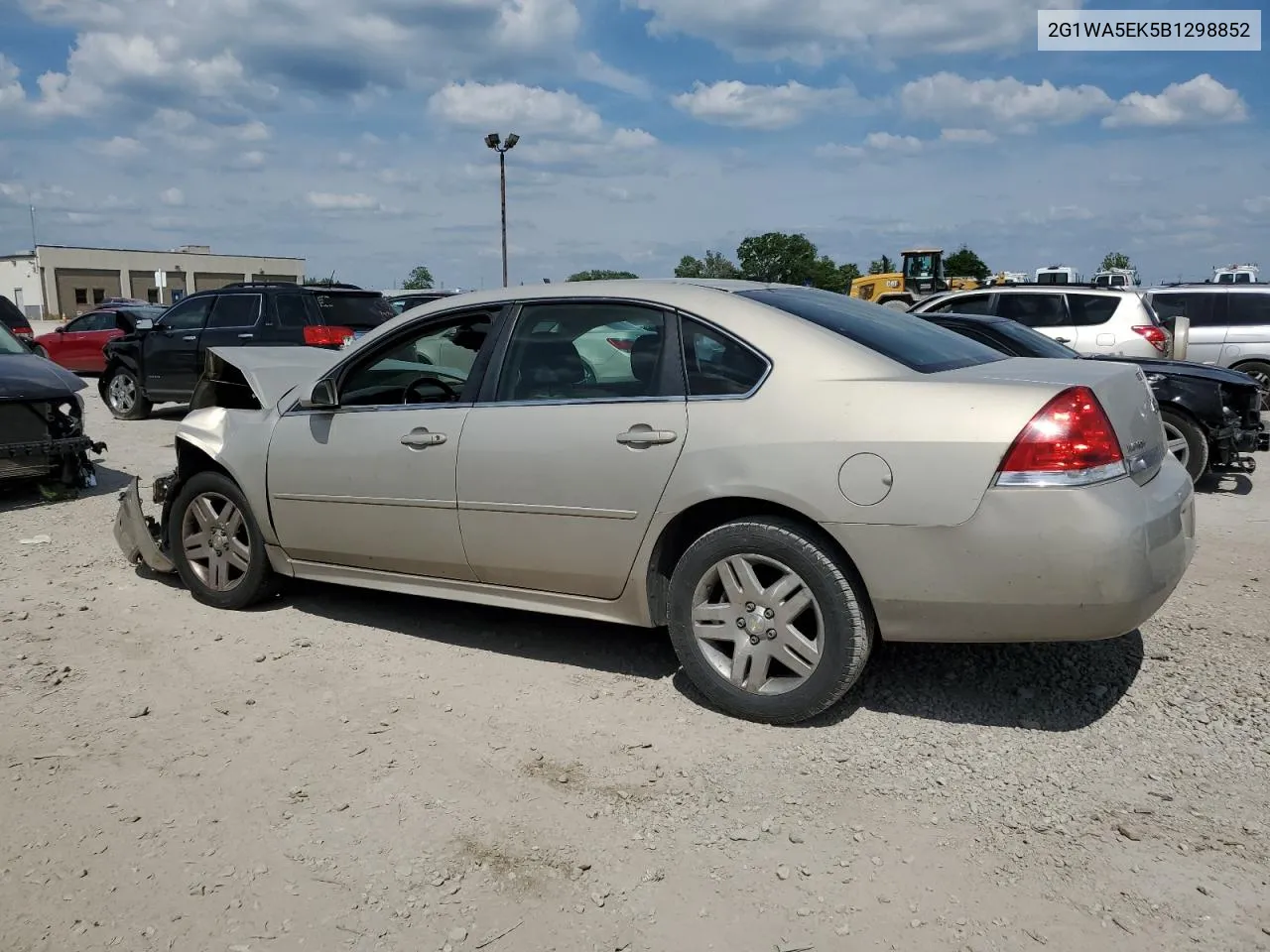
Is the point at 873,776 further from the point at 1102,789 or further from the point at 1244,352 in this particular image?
the point at 1244,352

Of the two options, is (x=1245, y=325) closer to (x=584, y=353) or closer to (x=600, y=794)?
(x=584, y=353)

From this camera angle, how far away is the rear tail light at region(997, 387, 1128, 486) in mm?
3338

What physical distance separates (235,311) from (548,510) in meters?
10.6

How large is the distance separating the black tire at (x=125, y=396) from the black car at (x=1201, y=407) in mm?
10766

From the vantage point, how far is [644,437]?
395 cm

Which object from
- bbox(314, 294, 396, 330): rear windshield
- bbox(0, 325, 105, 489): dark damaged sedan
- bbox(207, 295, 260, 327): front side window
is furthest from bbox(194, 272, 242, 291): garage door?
bbox(0, 325, 105, 489): dark damaged sedan

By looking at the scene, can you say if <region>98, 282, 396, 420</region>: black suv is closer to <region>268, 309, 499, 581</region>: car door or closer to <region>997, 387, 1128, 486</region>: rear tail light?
<region>268, 309, 499, 581</region>: car door

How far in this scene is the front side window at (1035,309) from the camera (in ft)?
39.8

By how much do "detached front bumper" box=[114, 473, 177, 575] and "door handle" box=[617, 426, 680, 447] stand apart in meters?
2.99

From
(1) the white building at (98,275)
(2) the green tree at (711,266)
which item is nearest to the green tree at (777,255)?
(2) the green tree at (711,266)

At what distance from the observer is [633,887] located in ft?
9.50

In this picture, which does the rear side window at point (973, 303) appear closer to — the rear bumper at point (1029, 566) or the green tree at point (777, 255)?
the rear bumper at point (1029, 566)

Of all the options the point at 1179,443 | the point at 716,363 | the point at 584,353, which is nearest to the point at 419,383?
the point at 584,353

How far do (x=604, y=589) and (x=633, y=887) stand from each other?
1.45m
